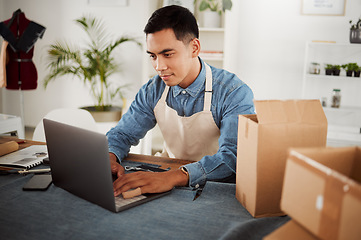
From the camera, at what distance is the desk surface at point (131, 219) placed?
2.72ft

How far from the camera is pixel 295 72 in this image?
3.65m

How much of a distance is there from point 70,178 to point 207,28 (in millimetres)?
2655

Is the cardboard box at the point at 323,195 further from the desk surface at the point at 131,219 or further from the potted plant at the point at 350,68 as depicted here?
the potted plant at the point at 350,68

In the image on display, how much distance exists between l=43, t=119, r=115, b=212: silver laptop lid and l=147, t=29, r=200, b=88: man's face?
0.58 meters

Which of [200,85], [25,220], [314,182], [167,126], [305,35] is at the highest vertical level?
[305,35]

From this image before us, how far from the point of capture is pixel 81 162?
965 mm

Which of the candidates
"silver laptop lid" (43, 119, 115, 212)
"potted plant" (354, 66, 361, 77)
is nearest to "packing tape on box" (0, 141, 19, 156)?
"silver laptop lid" (43, 119, 115, 212)

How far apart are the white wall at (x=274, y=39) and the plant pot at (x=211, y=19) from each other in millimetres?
143

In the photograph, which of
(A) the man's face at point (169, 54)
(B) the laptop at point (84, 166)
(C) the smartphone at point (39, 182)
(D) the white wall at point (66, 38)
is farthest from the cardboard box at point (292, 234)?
(D) the white wall at point (66, 38)

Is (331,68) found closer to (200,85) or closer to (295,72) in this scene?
(295,72)

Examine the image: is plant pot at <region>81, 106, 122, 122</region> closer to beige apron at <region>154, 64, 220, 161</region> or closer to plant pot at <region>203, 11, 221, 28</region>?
plant pot at <region>203, 11, 221, 28</region>

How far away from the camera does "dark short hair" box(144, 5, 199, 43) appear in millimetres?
1428

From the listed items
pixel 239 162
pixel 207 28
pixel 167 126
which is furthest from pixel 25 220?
pixel 207 28

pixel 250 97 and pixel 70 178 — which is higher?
pixel 250 97
